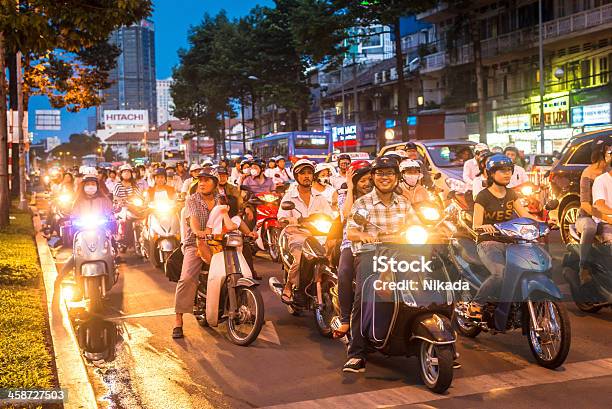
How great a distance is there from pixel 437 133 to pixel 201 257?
4051 cm

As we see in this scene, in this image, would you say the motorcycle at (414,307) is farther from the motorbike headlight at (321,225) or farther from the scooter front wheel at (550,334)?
the motorbike headlight at (321,225)

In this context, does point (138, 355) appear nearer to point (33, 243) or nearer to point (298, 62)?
point (33, 243)

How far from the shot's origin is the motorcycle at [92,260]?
10188 mm

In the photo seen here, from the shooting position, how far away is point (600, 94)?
3431 centimetres

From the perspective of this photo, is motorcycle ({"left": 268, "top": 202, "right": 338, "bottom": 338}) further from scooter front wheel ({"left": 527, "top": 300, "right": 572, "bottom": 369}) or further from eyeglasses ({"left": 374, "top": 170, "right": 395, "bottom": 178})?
scooter front wheel ({"left": 527, "top": 300, "right": 572, "bottom": 369})

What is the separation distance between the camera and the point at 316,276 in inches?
333

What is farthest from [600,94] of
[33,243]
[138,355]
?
[138,355]

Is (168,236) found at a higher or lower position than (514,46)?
lower

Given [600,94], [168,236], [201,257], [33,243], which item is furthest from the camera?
[600,94]

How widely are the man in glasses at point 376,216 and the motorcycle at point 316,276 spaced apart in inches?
46.3

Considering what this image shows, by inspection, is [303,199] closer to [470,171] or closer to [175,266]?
[175,266]

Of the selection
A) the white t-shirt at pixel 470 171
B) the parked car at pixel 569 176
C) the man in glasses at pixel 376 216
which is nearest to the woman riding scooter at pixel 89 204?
the man in glasses at pixel 376 216

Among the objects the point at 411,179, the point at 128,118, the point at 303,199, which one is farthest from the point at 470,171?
the point at 128,118

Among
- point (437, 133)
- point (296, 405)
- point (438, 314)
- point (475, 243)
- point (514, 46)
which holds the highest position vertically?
point (514, 46)
